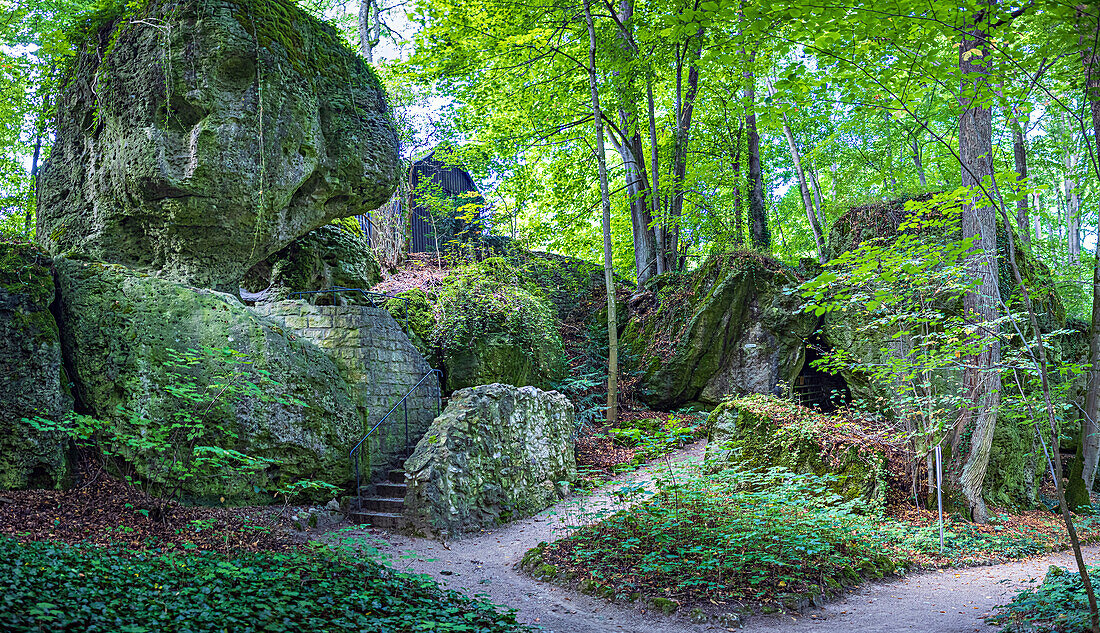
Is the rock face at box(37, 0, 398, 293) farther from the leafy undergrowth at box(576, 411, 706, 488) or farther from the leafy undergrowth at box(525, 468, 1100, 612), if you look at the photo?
the leafy undergrowth at box(576, 411, 706, 488)

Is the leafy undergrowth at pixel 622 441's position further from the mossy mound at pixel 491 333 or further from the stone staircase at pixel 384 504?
the stone staircase at pixel 384 504

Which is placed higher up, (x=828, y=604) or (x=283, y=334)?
(x=283, y=334)

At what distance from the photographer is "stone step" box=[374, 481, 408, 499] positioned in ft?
27.0

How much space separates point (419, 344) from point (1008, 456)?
906cm

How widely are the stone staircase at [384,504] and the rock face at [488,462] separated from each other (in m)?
0.17

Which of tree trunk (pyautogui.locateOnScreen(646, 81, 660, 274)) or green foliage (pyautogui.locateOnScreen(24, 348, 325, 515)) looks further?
tree trunk (pyautogui.locateOnScreen(646, 81, 660, 274))

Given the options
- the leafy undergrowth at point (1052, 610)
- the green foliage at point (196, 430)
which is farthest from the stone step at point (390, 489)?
the leafy undergrowth at point (1052, 610)

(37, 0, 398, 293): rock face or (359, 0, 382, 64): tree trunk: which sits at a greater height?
(359, 0, 382, 64): tree trunk

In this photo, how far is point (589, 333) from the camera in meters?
15.0

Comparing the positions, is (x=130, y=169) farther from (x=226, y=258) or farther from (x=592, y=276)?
(x=592, y=276)

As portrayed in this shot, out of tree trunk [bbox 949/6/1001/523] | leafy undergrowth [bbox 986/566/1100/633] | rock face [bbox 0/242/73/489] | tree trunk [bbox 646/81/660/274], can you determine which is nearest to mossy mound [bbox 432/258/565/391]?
tree trunk [bbox 646/81/660/274]

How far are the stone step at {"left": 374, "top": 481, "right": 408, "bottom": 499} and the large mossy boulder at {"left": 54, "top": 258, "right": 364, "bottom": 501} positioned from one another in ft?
2.32

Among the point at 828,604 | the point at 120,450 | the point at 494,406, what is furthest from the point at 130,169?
the point at 828,604

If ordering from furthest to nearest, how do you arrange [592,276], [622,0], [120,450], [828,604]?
[592,276]
[622,0]
[120,450]
[828,604]
